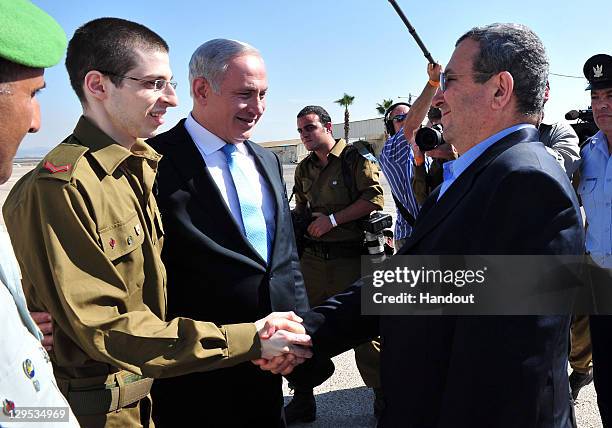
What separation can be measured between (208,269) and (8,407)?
1.23 m

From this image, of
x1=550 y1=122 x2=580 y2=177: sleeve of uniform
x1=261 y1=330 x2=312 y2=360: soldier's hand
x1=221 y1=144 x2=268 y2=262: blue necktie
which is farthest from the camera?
x1=550 y1=122 x2=580 y2=177: sleeve of uniform

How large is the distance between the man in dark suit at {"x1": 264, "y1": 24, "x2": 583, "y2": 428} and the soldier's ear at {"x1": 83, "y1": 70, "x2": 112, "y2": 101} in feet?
3.99

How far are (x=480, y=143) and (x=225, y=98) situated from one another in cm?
116

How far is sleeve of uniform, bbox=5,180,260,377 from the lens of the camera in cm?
155

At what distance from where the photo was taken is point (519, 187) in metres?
1.45

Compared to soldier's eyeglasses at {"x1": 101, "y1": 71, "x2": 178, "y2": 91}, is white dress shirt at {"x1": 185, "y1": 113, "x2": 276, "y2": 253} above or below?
below

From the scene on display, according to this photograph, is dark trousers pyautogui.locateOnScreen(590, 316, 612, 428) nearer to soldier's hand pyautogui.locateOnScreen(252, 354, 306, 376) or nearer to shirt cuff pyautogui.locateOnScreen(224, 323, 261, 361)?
soldier's hand pyautogui.locateOnScreen(252, 354, 306, 376)

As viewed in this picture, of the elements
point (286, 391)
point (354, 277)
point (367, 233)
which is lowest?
point (286, 391)

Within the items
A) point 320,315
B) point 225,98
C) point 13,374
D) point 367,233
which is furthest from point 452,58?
point 367,233

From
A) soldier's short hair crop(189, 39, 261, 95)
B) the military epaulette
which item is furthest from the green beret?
soldier's short hair crop(189, 39, 261, 95)

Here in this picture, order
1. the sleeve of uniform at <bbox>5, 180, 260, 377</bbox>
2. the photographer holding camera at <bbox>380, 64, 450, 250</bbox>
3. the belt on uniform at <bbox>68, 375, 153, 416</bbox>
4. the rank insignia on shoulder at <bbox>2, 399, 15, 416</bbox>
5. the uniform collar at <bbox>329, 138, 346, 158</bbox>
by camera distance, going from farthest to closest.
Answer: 1. the uniform collar at <bbox>329, 138, 346, 158</bbox>
2. the photographer holding camera at <bbox>380, 64, 450, 250</bbox>
3. the belt on uniform at <bbox>68, 375, 153, 416</bbox>
4. the sleeve of uniform at <bbox>5, 180, 260, 377</bbox>
5. the rank insignia on shoulder at <bbox>2, 399, 15, 416</bbox>

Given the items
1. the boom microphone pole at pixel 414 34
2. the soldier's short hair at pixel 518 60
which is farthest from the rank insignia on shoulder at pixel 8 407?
the boom microphone pole at pixel 414 34

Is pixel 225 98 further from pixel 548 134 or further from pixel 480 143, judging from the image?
pixel 548 134

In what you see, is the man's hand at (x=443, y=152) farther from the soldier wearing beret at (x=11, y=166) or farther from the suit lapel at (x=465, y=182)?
the soldier wearing beret at (x=11, y=166)
